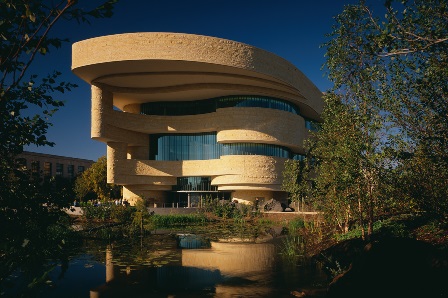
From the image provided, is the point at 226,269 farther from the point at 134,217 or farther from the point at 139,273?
the point at 134,217

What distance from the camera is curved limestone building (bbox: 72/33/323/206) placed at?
38812 mm

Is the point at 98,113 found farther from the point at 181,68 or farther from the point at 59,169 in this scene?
the point at 59,169

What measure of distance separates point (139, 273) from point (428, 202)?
29.8 feet

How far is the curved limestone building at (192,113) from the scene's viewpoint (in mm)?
38812

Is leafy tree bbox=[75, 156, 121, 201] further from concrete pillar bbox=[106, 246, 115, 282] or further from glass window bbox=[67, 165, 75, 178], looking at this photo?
glass window bbox=[67, 165, 75, 178]

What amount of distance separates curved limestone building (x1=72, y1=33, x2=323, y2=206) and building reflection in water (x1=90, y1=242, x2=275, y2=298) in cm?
2758

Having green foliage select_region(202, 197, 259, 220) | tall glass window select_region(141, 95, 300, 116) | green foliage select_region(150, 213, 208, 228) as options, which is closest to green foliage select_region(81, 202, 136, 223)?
green foliage select_region(150, 213, 208, 228)

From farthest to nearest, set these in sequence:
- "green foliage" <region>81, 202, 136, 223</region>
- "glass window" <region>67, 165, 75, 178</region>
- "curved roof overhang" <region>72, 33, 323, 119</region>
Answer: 1. "glass window" <region>67, 165, 75, 178</region>
2. "curved roof overhang" <region>72, 33, 323, 119</region>
3. "green foliage" <region>81, 202, 136, 223</region>

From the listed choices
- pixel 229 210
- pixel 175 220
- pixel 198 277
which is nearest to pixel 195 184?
pixel 229 210

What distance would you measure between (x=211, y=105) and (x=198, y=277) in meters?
37.5

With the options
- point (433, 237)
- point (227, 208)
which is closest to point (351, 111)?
point (433, 237)

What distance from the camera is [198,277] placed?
11297 millimetres

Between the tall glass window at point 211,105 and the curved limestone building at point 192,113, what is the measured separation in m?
0.13

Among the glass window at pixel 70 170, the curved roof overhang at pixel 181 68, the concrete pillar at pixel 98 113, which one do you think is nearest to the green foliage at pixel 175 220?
the concrete pillar at pixel 98 113
